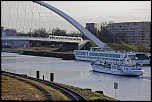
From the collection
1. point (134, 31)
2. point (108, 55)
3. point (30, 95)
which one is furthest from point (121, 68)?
point (134, 31)

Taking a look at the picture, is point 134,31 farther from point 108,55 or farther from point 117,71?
point 117,71

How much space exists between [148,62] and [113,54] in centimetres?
512

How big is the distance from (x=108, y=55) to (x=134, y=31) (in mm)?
50791

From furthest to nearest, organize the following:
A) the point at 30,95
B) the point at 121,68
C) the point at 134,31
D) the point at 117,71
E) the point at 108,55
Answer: the point at 134,31, the point at 108,55, the point at 121,68, the point at 117,71, the point at 30,95

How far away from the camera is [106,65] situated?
34.9 meters

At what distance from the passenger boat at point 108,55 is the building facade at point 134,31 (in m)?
33.8

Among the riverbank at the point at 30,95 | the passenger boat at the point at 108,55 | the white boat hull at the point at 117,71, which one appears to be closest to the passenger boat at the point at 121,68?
the white boat hull at the point at 117,71

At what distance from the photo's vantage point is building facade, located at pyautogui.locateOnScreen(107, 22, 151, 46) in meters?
90.3

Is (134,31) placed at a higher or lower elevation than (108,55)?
higher

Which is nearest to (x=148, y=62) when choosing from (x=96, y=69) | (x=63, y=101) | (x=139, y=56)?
(x=139, y=56)

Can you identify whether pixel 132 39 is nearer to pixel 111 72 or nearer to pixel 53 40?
pixel 53 40

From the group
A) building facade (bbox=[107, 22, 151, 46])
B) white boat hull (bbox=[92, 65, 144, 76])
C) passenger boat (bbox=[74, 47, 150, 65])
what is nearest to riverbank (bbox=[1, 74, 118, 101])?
white boat hull (bbox=[92, 65, 144, 76])

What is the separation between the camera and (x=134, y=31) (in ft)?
321

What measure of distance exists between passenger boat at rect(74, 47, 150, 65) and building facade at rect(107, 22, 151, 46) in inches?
1330
